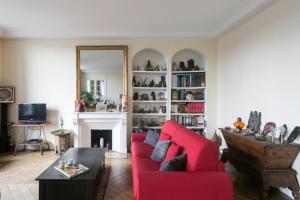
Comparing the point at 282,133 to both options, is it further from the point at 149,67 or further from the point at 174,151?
the point at 149,67

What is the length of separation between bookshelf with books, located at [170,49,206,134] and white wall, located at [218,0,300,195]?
64cm

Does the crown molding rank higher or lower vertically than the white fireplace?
higher

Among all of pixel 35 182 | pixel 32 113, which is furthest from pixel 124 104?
pixel 35 182

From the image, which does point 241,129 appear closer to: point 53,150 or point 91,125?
point 91,125

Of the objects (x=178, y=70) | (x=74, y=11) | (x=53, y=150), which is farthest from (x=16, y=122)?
(x=178, y=70)

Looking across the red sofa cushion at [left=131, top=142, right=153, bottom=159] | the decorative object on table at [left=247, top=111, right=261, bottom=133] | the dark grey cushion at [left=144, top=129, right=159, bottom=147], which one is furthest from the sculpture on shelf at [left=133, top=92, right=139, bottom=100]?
the decorative object on table at [left=247, top=111, right=261, bottom=133]

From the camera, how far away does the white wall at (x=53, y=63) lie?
557 centimetres

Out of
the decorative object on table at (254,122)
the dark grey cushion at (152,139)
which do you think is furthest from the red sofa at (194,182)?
the dark grey cushion at (152,139)

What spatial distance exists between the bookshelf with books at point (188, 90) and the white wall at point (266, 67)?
64cm

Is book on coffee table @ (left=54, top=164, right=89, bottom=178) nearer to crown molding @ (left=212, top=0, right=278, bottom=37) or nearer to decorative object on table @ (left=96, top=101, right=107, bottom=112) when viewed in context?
decorative object on table @ (left=96, top=101, right=107, bottom=112)

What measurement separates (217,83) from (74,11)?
3.58m

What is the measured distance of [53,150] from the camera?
5.60 m

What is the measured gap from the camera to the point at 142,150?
375 cm

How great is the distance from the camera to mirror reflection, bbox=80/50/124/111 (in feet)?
18.4
